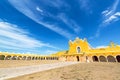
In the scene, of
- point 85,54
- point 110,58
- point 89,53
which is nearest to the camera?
point 110,58

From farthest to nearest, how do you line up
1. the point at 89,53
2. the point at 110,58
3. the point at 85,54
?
the point at 85,54
the point at 89,53
the point at 110,58

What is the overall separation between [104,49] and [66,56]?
1473 cm

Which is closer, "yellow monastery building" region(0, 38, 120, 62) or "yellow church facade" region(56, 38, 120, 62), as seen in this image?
"yellow monastery building" region(0, 38, 120, 62)

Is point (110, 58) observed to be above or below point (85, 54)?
below

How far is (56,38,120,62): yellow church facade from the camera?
1145 inches

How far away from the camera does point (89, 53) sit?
33.4 m

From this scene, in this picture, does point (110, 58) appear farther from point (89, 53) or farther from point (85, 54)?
point (85, 54)

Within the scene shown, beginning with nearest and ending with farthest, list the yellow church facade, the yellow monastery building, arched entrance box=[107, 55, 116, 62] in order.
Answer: the yellow monastery building < the yellow church facade < arched entrance box=[107, 55, 116, 62]

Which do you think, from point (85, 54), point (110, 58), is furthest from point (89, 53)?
point (110, 58)

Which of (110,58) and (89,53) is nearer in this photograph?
(110,58)

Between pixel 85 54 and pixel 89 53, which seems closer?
pixel 89 53

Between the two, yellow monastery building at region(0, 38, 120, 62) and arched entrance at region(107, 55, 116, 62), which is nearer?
yellow monastery building at region(0, 38, 120, 62)

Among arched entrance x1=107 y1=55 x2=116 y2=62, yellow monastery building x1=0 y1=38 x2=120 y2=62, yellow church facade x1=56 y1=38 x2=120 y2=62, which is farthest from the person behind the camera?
arched entrance x1=107 y1=55 x2=116 y2=62

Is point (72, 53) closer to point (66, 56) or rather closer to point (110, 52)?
point (66, 56)
